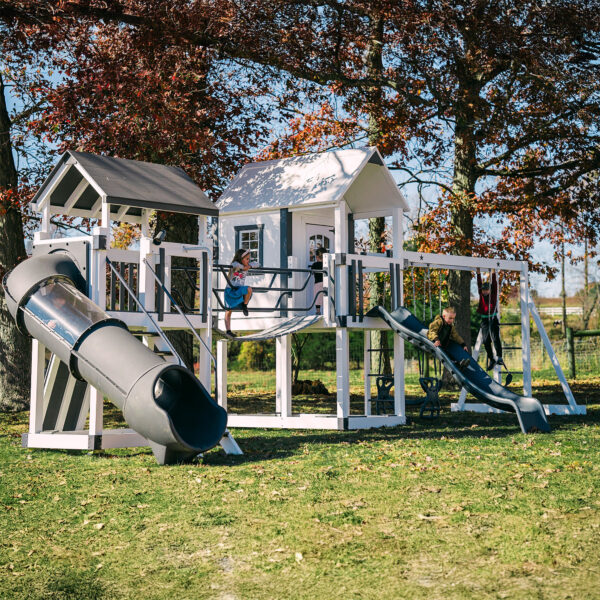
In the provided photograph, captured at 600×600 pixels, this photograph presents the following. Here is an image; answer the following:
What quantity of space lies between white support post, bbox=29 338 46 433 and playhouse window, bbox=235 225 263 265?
5.30 m

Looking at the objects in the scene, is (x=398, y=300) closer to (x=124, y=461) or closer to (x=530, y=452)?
(x=530, y=452)

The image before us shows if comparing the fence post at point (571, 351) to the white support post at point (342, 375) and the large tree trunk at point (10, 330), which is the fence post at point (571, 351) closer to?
the white support post at point (342, 375)

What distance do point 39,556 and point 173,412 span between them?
443cm

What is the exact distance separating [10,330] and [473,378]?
37.1ft

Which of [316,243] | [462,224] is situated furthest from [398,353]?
[462,224]

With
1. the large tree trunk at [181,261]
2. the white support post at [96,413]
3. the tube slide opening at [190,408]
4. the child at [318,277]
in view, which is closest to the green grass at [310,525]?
the tube slide opening at [190,408]

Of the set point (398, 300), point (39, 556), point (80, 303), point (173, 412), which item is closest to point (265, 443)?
point (173, 412)

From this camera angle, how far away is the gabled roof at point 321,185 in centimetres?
1709

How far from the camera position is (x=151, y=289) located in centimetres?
1323

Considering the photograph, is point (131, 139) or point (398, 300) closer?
point (398, 300)

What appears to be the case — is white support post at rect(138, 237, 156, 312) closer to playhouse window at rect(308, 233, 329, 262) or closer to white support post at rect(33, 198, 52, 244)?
white support post at rect(33, 198, 52, 244)

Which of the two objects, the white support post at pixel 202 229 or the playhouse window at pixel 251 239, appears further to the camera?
the playhouse window at pixel 251 239

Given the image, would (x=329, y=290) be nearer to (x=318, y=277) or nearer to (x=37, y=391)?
(x=318, y=277)

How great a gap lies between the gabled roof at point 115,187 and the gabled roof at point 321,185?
2903mm
